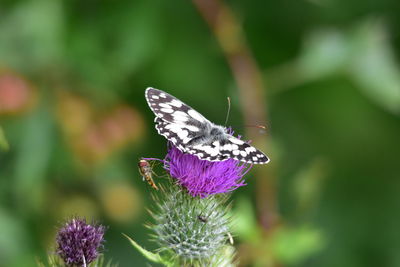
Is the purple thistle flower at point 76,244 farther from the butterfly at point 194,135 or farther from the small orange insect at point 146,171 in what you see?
the butterfly at point 194,135

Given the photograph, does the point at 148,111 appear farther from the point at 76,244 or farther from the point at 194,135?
the point at 76,244

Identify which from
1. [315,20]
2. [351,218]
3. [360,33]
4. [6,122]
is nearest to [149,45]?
[6,122]

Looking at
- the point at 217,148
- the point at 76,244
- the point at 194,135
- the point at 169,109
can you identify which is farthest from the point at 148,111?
the point at 76,244

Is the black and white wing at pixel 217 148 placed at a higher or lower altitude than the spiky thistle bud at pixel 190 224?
higher

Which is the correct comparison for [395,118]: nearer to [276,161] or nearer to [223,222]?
[276,161]

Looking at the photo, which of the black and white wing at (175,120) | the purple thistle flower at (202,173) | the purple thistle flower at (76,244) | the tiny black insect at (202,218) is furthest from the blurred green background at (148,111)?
the purple thistle flower at (76,244)

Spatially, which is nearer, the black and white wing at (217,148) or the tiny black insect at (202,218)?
the black and white wing at (217,148)
